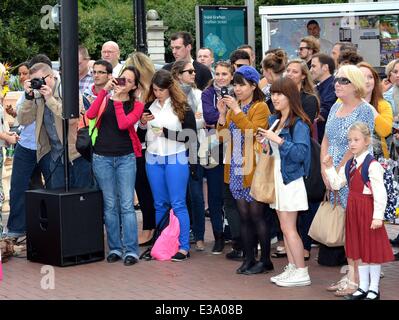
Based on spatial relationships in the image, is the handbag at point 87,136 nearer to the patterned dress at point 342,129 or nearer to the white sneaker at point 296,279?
the patterned dress at point 342,129

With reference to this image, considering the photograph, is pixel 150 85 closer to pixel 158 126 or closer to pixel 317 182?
pixel 158 126

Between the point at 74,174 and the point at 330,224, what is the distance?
3.13 meters

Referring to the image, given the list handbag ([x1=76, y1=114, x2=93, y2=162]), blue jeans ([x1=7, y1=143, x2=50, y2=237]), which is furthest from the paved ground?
handbag ([x1=76, y1=114, x2=93, y2=162])

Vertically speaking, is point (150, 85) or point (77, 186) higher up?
point (150, 85)

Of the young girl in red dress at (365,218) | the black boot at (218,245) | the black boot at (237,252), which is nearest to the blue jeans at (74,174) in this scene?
the black boot at (218,245)

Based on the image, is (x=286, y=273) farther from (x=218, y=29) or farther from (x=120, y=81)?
(x=218, y=29)

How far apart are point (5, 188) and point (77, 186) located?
11.0 feet

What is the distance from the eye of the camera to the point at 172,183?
9578 mm

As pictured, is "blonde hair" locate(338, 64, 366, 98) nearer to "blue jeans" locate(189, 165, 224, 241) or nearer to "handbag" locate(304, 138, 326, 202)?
"handbag" locate(304, 138, 326, 202)

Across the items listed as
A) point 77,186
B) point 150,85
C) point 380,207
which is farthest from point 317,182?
point 77,186

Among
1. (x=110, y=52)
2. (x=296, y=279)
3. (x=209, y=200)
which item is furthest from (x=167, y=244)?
(x=110, y=52)

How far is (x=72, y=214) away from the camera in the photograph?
30.5ft

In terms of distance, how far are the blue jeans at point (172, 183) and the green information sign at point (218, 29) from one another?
893cm

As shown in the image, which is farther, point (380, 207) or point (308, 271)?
point (308, 271)
